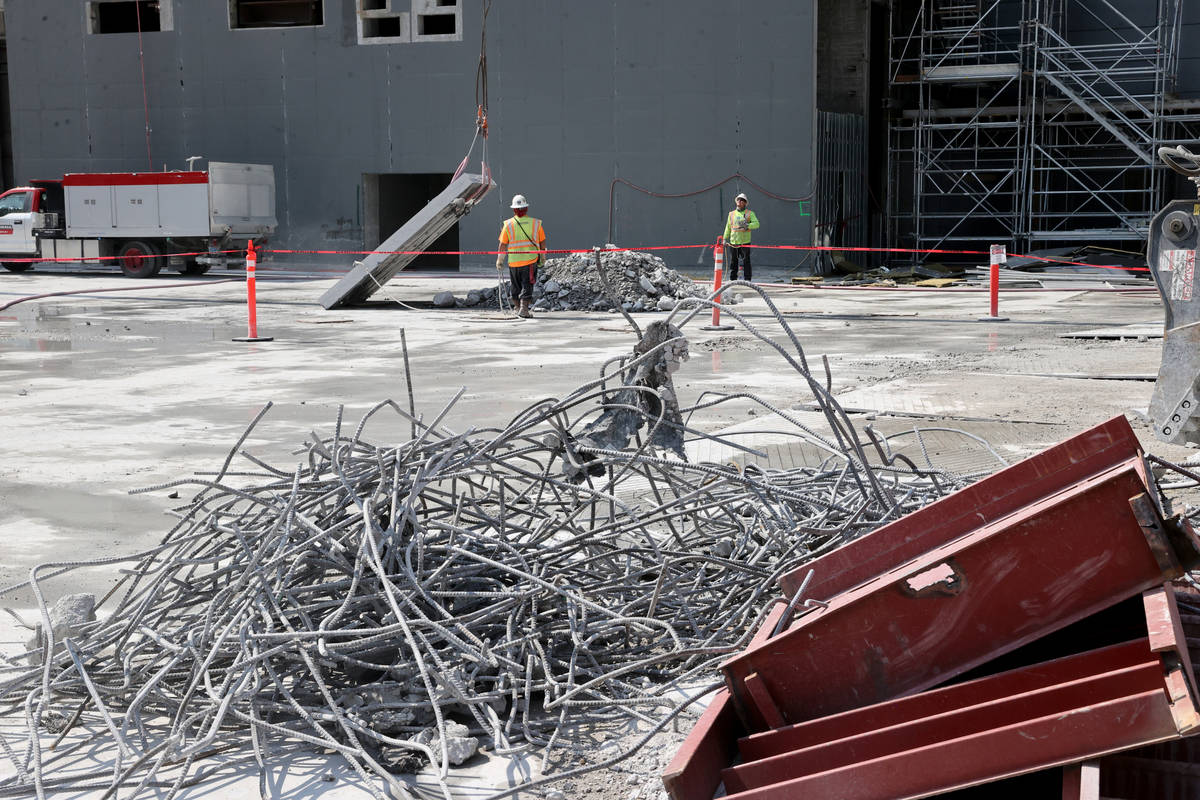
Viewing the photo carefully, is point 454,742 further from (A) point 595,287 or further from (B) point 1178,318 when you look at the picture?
(A) point 595,287

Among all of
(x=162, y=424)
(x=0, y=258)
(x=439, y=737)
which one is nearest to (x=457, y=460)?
(x=439, y=737)

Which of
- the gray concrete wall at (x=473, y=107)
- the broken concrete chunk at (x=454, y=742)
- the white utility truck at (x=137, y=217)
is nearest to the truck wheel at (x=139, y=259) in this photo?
the white utility truck at (x=137, y=217)

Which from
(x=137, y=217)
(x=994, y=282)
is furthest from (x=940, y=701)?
(x=137, y=217)

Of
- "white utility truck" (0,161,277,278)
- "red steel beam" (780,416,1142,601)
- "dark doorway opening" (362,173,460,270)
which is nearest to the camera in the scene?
"red steel beam" (780,416,1142,601)

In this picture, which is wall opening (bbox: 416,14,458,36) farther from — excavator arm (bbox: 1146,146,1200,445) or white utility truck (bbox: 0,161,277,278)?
excavator arm (bbox: 1146,146,1200,445)

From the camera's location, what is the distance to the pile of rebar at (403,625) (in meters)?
3.75

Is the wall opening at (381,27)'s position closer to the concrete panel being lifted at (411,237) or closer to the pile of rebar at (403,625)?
the concrete panel being lifted at (411,237)

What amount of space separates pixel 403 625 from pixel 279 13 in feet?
109

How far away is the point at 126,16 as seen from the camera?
34188mm

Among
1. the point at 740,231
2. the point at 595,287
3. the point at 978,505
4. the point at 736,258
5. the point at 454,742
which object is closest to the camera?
the point at 978,505

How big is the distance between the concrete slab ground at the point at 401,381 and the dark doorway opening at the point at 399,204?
1081 cm

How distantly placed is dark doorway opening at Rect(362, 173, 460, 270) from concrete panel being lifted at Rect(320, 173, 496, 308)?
9.63 metres

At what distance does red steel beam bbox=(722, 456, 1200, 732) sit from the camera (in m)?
2.85

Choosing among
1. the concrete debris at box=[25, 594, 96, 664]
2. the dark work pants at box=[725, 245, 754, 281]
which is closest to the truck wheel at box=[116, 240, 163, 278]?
the dark work pants at box=[725, 245, 754, 281]
